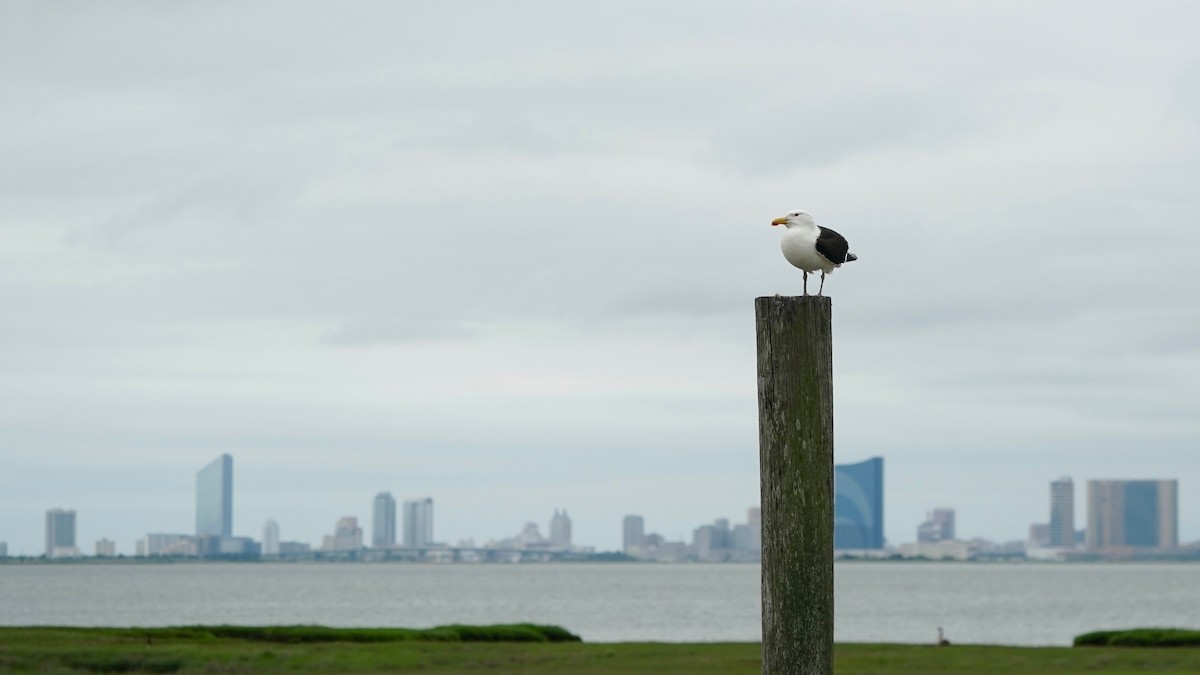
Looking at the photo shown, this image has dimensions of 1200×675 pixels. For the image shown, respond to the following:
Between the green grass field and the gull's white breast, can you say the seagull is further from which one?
the green grass field

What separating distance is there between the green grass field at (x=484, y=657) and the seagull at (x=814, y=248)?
3186cm

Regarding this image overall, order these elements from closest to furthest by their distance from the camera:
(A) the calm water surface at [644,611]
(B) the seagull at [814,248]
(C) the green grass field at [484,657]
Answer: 1. (B) the seagull at [814,248]
2. (C) the green grass field at [484,657]
3. (A) the calm water surface at [644,611]

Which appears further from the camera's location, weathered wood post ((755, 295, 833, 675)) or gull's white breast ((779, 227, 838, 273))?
gull's white breast ((779, 227, 838, 273))

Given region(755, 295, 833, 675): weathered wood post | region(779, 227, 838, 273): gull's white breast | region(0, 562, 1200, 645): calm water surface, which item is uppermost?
region(779, 227, 838, 273): gull's white breast

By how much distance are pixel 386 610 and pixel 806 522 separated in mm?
133776

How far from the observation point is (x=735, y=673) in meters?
39.6

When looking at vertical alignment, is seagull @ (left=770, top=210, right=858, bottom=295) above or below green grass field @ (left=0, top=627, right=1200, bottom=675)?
above

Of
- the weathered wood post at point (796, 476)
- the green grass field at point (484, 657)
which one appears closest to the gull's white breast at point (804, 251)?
the weathered wood post at point (796, 476)

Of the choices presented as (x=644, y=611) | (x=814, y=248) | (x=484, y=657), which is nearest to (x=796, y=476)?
(x=814, y=248)

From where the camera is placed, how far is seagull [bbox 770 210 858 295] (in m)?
8.84

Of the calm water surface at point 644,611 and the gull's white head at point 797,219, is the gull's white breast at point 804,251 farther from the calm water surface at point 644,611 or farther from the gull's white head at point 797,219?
the calm water surface at point 644,611

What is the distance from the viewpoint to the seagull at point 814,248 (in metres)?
8.84

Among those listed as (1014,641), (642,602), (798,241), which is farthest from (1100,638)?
(642,602)

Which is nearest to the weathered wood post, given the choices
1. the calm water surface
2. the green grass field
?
the green grass field
